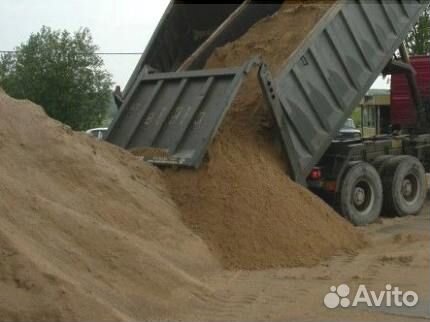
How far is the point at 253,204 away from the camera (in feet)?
24.8

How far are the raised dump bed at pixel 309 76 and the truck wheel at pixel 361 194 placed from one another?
74 centimetres

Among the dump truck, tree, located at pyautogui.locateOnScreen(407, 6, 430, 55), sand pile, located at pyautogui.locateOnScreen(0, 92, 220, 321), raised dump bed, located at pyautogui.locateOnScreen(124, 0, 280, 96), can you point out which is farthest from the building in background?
sand pile, located at pyautogui.locateOnScreen(0, 92, 220, 321)

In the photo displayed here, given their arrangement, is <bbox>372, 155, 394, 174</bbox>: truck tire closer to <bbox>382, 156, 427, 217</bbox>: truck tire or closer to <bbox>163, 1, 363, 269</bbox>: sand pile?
<bbox>382, 156, 427, 217</bbox>: truck tire

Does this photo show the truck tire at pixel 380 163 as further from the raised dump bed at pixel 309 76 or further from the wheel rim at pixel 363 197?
the raised dump bed at pixel 309 76

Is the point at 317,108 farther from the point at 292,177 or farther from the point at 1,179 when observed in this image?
the point at 1,179

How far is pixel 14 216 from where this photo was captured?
5.94 meters

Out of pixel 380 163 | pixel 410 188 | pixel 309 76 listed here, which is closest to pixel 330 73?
pixel 309 76

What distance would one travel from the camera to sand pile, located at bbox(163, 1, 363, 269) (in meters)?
7.30

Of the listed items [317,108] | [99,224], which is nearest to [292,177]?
[317,108]

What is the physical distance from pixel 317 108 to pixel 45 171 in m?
3.92

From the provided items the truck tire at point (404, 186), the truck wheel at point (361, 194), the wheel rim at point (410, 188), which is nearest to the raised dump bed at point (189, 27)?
the truck wheel at point (361, 194)

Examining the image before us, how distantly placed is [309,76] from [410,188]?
3288 millimetres

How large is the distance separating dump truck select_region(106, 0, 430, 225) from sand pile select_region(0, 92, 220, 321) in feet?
2.79

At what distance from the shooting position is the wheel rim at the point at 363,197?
9961 millimetres
